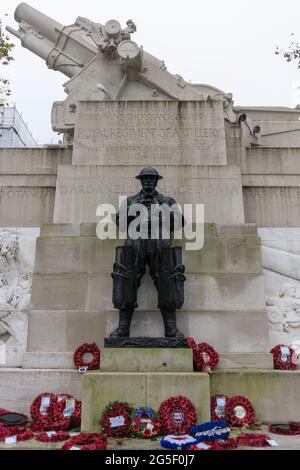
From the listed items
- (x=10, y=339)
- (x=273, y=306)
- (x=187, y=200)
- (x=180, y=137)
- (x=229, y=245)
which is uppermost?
(x=180, y=137)

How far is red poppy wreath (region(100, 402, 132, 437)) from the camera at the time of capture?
6719 millimetres

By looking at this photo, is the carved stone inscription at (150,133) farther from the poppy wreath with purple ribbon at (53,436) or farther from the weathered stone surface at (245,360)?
the poppy wreath with purple ribbon at (53,436)

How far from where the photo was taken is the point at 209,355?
27.2ft

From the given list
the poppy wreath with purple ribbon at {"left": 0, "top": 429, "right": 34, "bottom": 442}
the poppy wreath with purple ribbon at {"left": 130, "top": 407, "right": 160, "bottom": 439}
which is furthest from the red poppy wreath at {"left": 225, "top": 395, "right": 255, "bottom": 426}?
the poppy wreath with purple ribbon at {"left": 0, "top": 429, "right": 34, "bottom": 442}

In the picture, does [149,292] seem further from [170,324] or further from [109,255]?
[109,255]

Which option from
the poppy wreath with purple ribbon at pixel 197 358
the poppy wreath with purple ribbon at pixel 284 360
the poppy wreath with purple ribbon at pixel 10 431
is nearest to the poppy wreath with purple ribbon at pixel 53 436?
the poppy wreath with purple ribbon at pixel 10 431

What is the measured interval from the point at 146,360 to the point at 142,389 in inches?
22.9

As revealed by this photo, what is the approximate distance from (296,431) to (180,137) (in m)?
8.03

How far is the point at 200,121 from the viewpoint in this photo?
41.0 ft

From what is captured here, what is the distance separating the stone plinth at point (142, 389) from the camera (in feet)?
23.3

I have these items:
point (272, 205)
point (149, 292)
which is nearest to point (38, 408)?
point (149, 292)

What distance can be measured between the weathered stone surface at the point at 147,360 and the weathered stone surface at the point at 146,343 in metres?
0.16
